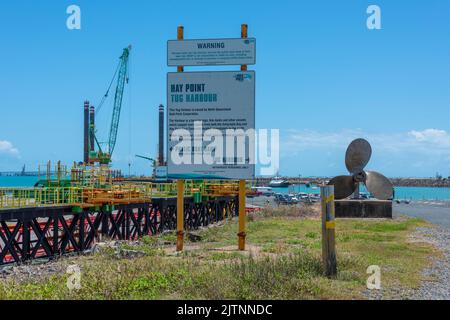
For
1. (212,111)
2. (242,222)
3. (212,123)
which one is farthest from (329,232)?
(212,111)

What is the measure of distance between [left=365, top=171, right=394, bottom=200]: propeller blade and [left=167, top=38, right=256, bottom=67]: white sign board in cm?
1893

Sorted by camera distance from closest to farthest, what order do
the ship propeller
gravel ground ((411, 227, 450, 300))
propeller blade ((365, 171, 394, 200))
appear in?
gravel ground ((411, 227, 450, 300)) < propeller blade ((365, 171, 394, 200)) < the ship propeller

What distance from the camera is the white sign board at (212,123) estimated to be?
48.2 feet

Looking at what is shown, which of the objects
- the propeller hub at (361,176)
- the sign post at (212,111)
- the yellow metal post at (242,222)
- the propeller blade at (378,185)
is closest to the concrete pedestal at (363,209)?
the propeller blade at (378,185)

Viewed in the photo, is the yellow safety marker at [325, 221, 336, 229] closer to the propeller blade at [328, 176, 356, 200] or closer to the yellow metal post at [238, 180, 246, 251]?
the yellow metal post at [238, 180, 246, 251]

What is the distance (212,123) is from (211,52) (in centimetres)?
197

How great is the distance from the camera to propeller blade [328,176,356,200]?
3228 centimetres

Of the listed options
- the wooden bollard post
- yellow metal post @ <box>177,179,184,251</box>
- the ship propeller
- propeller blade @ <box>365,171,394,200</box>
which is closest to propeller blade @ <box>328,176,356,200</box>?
the ship propeller

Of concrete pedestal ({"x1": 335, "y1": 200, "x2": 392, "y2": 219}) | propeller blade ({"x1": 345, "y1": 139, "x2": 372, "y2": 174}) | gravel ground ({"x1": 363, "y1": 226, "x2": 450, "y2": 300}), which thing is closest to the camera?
gravel ground ({"x1": 363, "y1": 226, "x2": 450, "y2": 300})

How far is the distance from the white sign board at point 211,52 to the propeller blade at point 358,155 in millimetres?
19154

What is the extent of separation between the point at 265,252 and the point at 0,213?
1052cm

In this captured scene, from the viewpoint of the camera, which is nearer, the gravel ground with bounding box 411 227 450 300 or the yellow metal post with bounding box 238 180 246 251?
the gravel ground with bounding box 411 227 450 300

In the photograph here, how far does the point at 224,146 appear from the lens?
14.8 metres
